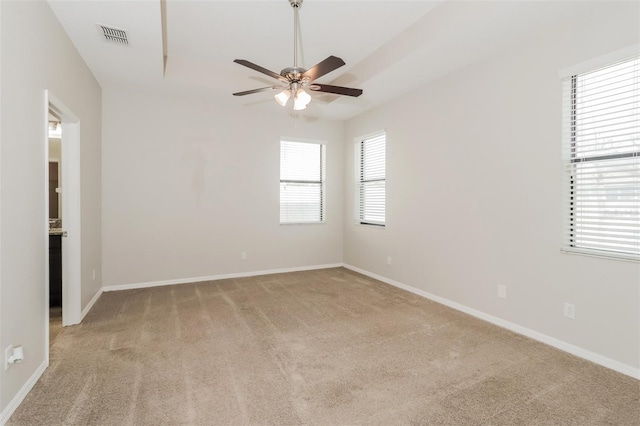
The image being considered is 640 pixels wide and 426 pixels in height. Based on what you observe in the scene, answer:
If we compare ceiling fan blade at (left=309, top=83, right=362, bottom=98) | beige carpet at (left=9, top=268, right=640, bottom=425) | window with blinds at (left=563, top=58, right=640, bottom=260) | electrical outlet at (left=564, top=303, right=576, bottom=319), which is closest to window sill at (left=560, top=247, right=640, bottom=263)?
window with blinds at (left=563, top=58, right=640, bottom=260)

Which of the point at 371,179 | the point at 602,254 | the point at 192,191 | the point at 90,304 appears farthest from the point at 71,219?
the point at 602,254

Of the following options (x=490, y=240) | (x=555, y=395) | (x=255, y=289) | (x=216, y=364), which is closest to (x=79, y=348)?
(x=216, y=364)

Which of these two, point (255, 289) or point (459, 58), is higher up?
point (459, 58)

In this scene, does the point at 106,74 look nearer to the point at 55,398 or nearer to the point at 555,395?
the point at 55,398

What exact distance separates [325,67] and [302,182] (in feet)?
11.1

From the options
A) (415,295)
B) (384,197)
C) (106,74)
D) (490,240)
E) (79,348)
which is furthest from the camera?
(384,197)

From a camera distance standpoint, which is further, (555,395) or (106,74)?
(106,74)

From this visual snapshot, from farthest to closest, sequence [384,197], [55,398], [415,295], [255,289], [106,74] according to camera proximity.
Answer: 1. [384,197]
2. [255,289]
3. [415,295]
4. [106,74]
5. [55,398]

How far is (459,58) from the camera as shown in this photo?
134 inches

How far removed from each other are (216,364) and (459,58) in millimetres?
3798

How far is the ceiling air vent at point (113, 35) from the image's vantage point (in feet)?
9.40

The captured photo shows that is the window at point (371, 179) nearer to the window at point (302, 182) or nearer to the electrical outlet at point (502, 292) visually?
the window at point (302, 182)

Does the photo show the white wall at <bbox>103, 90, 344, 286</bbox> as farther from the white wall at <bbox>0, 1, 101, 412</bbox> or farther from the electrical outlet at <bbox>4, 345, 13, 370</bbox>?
the electrical outlet at <bbox>4, 345, 13, 370</bbox>

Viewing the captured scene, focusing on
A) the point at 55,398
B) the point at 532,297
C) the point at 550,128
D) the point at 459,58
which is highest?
the point at 459,58
